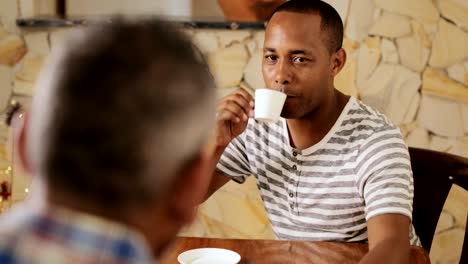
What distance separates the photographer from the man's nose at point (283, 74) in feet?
5.53

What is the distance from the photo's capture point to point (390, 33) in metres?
2.33

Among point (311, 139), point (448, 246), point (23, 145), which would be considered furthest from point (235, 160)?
point (23, 145)

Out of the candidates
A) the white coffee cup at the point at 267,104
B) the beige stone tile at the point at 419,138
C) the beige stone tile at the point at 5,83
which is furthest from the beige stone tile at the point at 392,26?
the beige stone tile at the point at 5,83

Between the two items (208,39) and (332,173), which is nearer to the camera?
(332,173)

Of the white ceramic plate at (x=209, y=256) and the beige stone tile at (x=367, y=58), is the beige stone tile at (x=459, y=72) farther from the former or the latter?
the white ceramic plate at (x=209, y=256)

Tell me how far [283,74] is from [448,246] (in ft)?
3.67

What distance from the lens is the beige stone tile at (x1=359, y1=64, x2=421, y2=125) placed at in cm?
235

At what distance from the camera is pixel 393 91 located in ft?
7.78

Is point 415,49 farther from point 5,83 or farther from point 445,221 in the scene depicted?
point 5,83

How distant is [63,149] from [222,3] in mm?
1930

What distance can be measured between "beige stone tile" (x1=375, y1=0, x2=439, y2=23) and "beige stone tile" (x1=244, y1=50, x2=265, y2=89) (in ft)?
1.56

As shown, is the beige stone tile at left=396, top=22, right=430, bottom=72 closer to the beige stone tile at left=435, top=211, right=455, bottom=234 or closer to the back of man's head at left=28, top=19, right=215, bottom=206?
the beige stone tile at left=435, top=211, right=455, bottom=234

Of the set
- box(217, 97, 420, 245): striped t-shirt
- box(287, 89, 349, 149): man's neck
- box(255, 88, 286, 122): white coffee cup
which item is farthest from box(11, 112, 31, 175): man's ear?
box(287, 89, 349, 149): man's neck

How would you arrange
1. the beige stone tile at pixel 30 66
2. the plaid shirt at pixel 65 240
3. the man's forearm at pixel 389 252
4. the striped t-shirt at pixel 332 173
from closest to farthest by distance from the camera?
the plaid shirt at pixel 65 240
the man's forearm at pixel 389 252
the striped t-shirt at pixel 332 173
the beige stone tile at pixel 30 66
